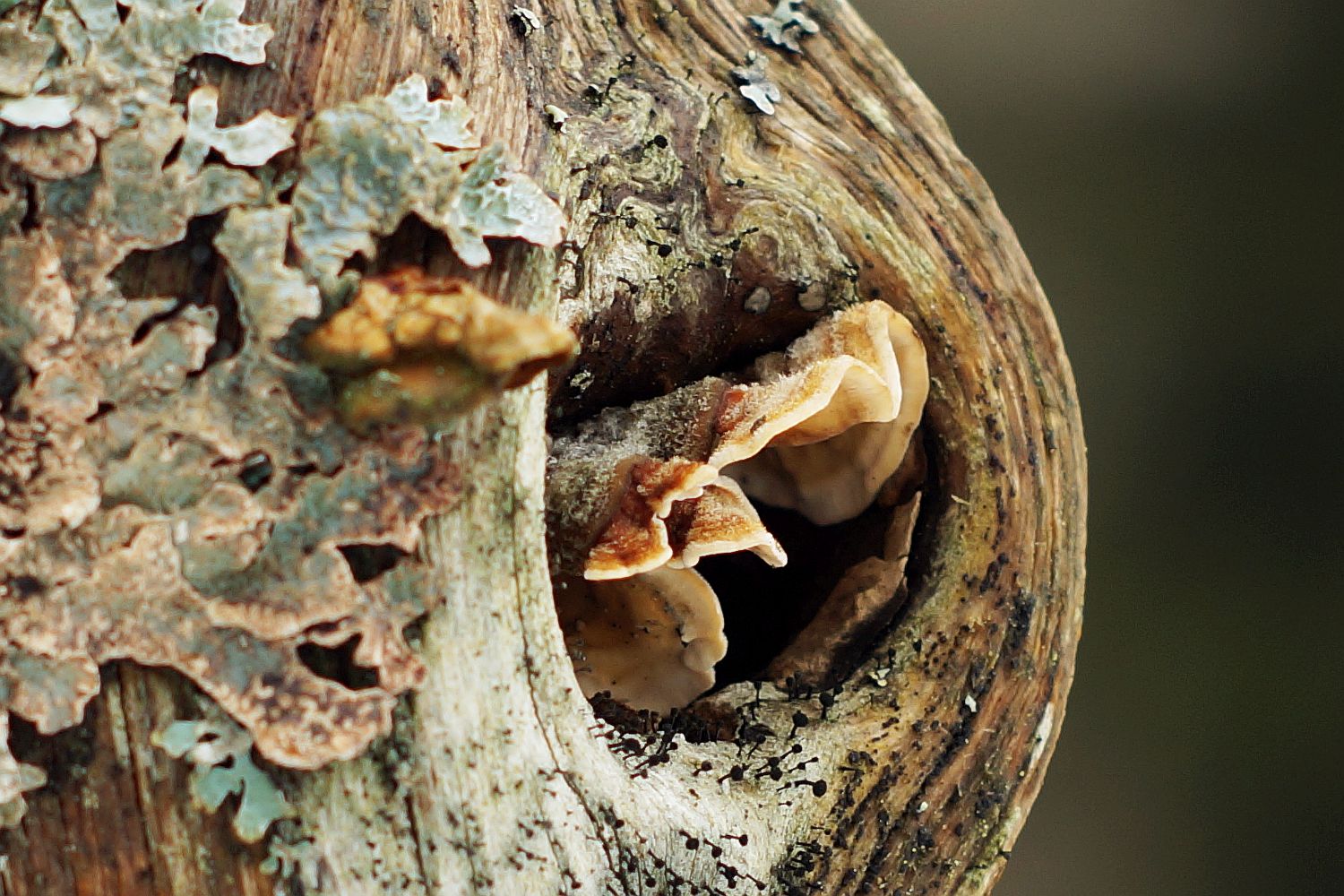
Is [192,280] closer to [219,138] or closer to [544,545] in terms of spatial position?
[219,138]

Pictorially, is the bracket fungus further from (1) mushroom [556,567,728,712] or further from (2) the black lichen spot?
(2) the black lichen spot

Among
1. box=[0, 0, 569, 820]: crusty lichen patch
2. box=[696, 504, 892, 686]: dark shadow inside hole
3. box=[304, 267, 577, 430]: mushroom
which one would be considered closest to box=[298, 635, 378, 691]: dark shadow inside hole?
box=[0, 0, 569, 820]: crusty lichen patch

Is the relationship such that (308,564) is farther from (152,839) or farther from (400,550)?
(152,839)

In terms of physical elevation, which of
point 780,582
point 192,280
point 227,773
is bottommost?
point 227,773

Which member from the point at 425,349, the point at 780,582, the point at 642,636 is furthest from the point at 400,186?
the point at 780,582

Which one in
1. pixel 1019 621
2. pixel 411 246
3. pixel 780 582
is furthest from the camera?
pixel 780 582

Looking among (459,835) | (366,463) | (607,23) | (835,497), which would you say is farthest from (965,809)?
(607,23)
